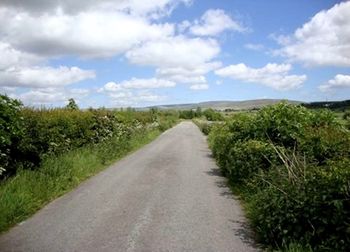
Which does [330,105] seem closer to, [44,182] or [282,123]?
[282,123]

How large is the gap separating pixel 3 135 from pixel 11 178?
1.39 m

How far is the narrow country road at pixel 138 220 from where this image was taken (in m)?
7.40

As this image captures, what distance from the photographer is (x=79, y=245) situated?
7.29 metres

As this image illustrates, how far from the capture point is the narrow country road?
740 cm

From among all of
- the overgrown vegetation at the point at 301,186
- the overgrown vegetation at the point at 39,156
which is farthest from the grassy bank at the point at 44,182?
the overgrown vegetation at the point at 301,186

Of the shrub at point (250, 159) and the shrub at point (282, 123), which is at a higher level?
the shrub at point (282, 123)

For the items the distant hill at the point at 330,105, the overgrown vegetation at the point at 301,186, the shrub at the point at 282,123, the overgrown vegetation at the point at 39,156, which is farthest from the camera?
A: the distant hill at the point at 330,105

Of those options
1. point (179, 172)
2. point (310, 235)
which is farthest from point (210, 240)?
point (179, 172)

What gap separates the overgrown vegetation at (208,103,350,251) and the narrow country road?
0.57m

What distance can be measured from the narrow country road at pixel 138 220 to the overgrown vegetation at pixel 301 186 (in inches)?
22.4

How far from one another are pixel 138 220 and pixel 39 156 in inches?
193

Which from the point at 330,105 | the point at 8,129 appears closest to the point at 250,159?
the point at 8,129

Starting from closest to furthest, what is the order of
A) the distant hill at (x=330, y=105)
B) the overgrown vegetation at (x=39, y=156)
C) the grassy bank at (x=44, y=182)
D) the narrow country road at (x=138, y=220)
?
the narrow country road at (x=138, y=220) → the grassy bank at (x=44, y=182) → the overgrown vegetation at (x=39, y=156) → the distant hill at (x=330, y=105)

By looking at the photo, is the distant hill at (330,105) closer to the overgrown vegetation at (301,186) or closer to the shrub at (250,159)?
the overgrown vegetation at (301,186)
